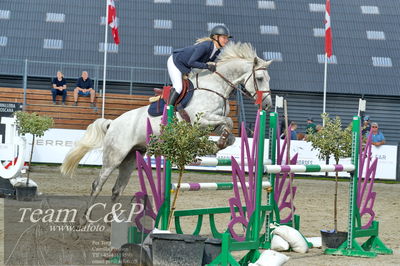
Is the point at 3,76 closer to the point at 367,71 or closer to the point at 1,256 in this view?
the point at 367,71

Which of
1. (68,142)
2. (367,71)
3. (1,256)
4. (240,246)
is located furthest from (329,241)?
(367,71)

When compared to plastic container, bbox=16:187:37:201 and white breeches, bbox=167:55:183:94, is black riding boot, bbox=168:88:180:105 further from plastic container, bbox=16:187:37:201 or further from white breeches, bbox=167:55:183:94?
plastic container, bbox=16:187:37:201

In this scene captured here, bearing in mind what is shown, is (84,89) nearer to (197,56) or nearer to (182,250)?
(197,56)

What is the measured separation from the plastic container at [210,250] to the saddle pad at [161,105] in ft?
7.83

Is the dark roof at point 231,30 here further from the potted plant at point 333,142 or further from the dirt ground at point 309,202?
the potted plant at point 333,142

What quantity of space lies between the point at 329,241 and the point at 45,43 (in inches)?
737

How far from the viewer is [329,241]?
718 cm

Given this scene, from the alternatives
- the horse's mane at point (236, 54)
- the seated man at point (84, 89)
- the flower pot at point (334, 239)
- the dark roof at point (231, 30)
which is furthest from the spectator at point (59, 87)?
the flower pot at point (334, 239)

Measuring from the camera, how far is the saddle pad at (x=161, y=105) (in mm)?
7609

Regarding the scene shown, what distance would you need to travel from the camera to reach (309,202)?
12.1 m

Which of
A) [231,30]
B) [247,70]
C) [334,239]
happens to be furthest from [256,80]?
[231,30]

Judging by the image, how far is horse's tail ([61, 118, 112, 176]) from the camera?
8289mm

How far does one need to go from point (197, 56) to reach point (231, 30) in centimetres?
1836

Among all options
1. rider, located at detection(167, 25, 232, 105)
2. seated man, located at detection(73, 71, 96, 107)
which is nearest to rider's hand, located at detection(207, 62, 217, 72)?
rider, located at detection(167, 25, 232, 105)
